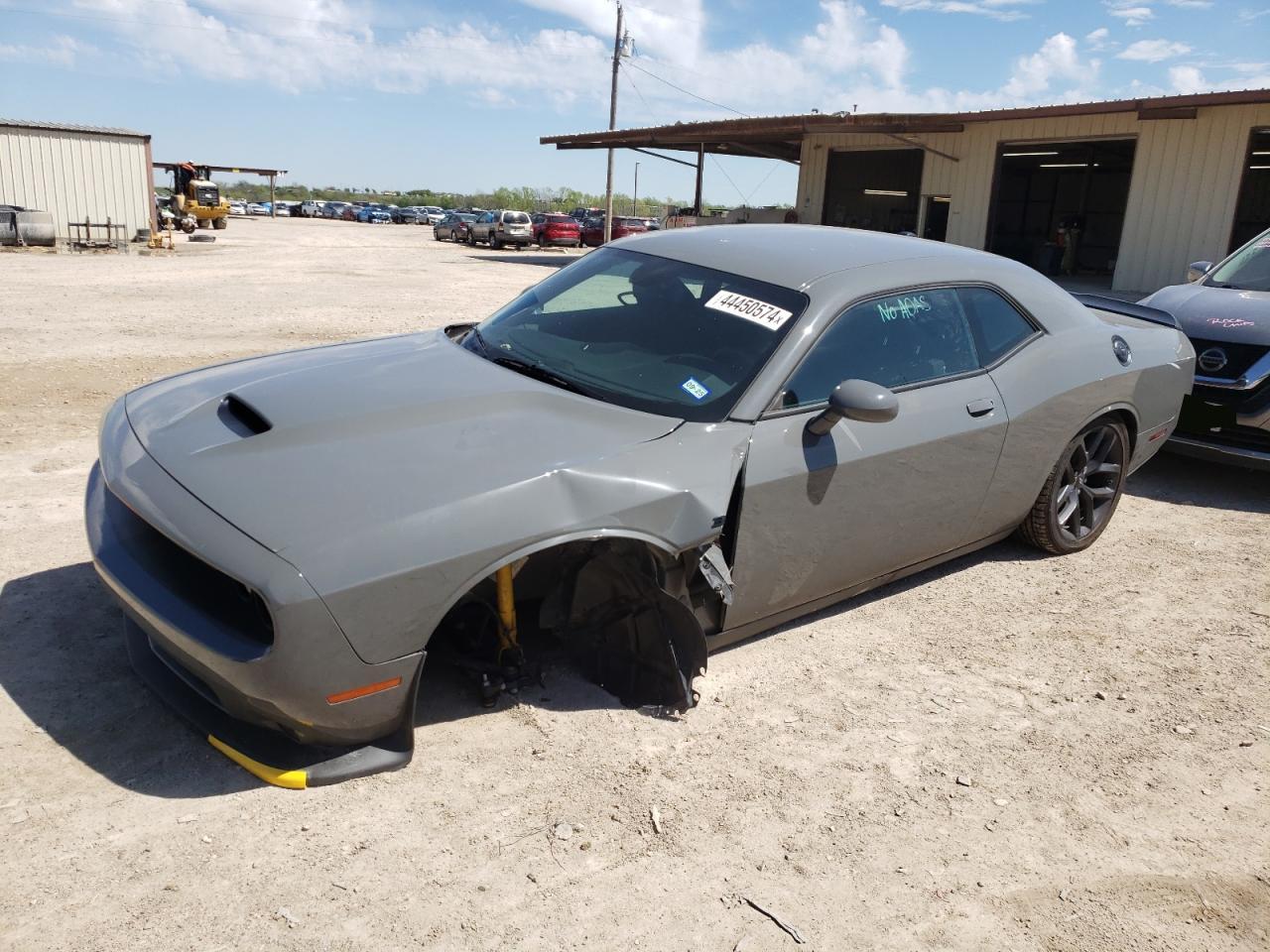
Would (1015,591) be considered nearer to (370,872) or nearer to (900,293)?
(900,293)

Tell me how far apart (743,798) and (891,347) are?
186cm

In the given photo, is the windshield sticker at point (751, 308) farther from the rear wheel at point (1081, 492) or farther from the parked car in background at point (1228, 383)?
the parked car in background at point (1228, 383)

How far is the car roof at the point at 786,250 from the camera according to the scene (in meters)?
3.85

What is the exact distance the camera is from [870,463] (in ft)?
11.9

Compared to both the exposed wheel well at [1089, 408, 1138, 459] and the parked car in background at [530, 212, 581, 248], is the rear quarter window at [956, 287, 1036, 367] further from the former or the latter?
the parked car in background at [530, 212, 581, 248]

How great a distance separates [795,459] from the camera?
11.1ft

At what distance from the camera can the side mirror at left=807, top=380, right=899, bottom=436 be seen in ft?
10.8

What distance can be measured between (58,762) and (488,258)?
92.2 ft

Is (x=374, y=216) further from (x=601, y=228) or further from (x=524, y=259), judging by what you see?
(x=524, y=259)

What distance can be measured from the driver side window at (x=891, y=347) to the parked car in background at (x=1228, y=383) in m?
2.72

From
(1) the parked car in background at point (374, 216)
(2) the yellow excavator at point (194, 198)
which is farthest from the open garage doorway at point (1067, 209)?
(1) the parked car in background at point (374, 216)

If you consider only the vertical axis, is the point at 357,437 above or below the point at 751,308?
below

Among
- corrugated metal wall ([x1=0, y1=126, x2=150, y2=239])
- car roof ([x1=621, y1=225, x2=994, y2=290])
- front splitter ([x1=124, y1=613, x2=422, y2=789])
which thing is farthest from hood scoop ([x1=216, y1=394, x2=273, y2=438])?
corrugated metal wall ([x1=0, y1=126, x2=150, y2=239])

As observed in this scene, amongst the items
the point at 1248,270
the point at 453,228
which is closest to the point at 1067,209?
the point at 453,228
